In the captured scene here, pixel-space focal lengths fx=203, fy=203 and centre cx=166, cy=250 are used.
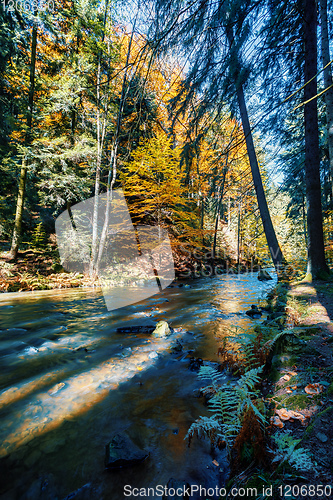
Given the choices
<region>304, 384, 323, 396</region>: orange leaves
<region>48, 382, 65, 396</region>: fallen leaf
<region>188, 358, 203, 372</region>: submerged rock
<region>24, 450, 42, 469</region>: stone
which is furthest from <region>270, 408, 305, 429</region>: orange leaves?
<region>48, 382, 65, 396</region>: fallen leaf

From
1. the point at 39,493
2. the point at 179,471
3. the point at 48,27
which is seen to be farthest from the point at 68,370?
the point at 48,27

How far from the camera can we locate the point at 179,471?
1.70 meters

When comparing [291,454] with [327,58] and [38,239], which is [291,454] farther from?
[38,239]

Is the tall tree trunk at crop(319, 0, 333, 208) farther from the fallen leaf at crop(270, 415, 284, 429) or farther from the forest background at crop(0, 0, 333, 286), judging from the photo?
the fallen leaf at crop(270, 415, 284, 429)

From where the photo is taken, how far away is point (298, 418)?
5.54 feet

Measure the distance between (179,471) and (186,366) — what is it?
174cm

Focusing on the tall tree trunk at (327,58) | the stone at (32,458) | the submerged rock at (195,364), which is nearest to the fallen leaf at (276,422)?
the submerged rock at (195,364)

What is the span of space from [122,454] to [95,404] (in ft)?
3.01

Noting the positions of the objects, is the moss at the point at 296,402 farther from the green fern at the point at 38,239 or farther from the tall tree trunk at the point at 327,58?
the green fern at the point at 38,239

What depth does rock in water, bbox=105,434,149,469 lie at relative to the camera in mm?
1772

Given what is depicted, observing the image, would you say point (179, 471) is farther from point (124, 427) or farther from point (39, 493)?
point (39, 493)

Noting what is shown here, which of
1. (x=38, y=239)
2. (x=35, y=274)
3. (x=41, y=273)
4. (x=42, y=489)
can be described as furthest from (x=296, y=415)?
(x=38, y=239)

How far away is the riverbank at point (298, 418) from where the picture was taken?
1204mm

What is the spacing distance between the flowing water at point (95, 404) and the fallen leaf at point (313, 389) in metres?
1.02
